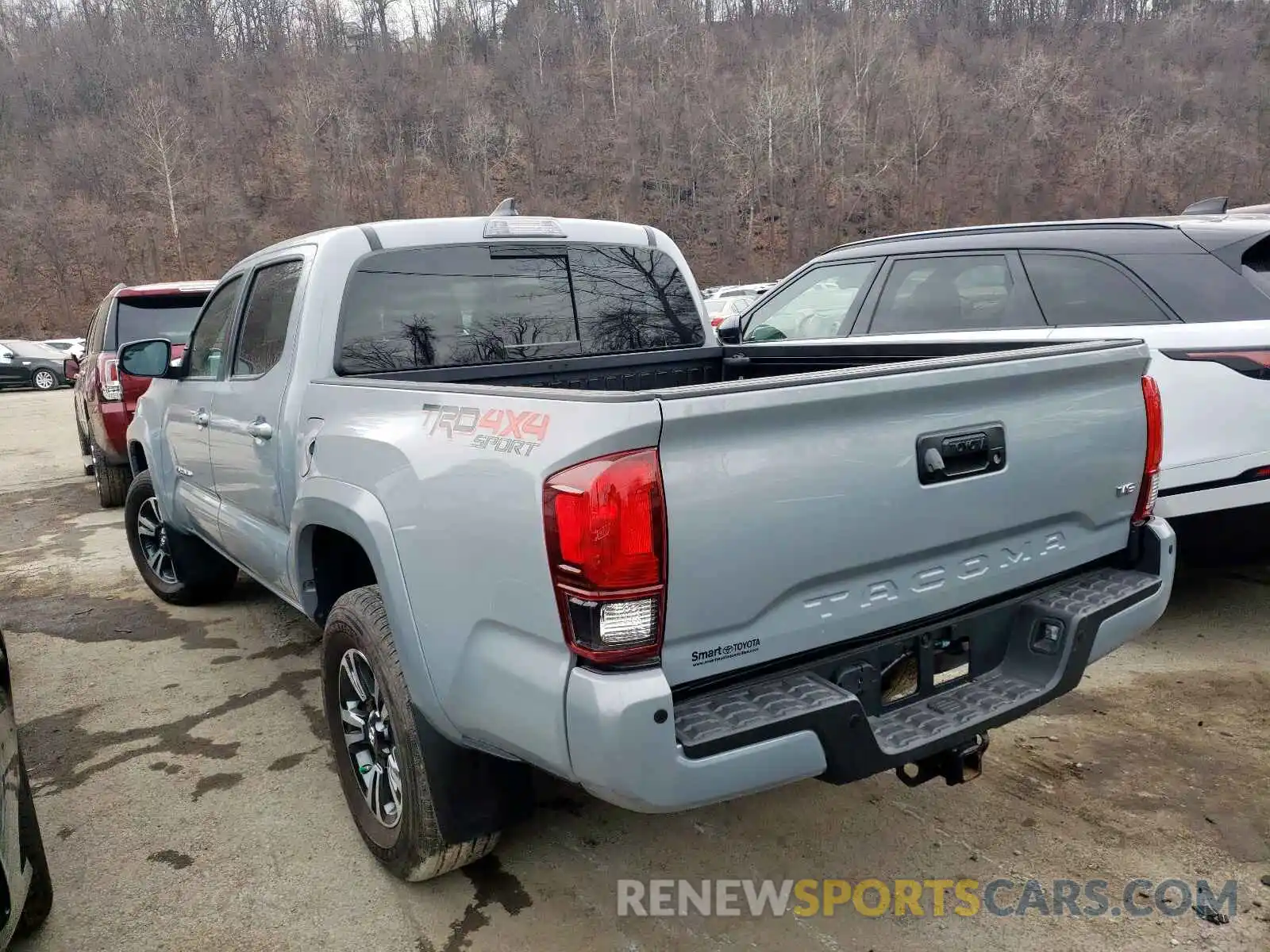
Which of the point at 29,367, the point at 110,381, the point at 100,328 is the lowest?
the point at 29,367

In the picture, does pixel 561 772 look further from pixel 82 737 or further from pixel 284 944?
pixel 82 737

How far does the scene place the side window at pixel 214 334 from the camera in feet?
13.4

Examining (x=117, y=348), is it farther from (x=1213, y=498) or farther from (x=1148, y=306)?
(x=1213, y=498)

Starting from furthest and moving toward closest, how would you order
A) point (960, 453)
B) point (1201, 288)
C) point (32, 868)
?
point (1201, 288) < point (32, 868) < point (960, 453)

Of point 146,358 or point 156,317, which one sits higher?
point 146,358

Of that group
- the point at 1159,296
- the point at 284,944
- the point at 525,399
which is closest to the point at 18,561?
the point at 284,944

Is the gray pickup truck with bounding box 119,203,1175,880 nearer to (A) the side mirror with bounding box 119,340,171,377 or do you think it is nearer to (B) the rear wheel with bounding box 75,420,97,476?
(A) the side mirror with bounding box 119,340,171,377

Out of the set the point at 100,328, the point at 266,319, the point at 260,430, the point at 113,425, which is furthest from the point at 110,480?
the point at 260,430

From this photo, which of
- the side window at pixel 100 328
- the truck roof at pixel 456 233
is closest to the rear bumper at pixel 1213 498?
the truck roof at pixel 456 233

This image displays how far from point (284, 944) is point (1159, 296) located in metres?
4.39

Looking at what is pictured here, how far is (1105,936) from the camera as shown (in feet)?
7.76

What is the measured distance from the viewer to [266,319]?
3.63 metres

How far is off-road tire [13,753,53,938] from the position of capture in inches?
96.9

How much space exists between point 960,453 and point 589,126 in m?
55.1
